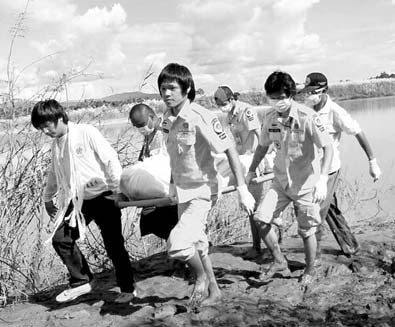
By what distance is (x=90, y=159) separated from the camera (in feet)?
13.4

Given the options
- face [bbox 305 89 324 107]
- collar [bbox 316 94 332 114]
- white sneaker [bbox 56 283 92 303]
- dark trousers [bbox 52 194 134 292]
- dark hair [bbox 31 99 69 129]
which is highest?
dark hair [bbox 31 99 69 129]

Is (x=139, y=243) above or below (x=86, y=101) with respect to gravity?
below

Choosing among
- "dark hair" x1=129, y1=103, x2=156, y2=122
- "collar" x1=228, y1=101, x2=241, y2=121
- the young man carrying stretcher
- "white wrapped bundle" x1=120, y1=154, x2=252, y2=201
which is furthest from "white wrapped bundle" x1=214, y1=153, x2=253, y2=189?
the young man carrying stretcher

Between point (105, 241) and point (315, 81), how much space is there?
228cm

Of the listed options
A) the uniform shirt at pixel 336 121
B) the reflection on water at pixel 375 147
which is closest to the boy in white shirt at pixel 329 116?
the uniform shirt at pixel 336 121

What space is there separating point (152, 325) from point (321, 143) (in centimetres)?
185

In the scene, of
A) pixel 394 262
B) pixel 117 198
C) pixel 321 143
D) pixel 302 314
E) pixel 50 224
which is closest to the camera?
pixel 302 314

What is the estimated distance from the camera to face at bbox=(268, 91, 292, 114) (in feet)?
13.4

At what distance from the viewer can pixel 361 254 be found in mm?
4941

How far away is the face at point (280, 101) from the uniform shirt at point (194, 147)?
61 centimetres

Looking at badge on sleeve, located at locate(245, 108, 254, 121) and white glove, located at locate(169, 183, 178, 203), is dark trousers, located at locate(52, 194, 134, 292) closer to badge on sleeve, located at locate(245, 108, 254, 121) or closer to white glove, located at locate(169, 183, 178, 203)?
white glove, located at locate(169, 183, 178, 203)

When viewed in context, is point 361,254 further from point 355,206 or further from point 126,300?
point 355,206

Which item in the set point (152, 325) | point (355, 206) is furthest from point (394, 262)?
point (355, 206)

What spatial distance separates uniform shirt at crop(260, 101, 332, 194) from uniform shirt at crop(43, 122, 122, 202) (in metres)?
1.32
